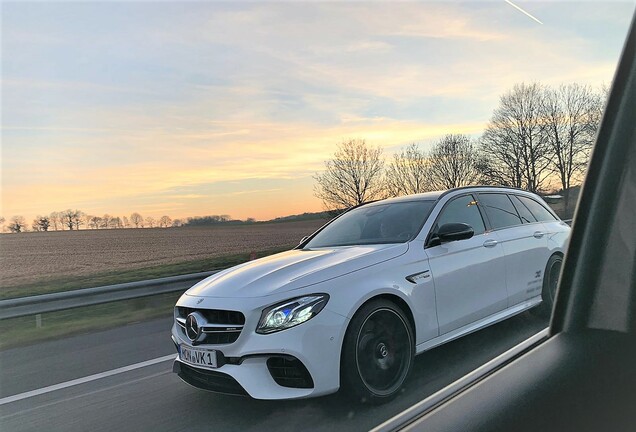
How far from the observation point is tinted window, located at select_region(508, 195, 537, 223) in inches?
175

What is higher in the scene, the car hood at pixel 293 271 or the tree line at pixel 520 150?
the tree line at pixel 520 150

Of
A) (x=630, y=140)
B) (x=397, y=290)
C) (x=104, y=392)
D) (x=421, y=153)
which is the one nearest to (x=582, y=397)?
(x=630, y=140)

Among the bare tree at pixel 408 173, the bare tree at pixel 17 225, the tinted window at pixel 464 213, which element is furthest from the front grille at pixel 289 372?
the bare tree at pixel 17 225

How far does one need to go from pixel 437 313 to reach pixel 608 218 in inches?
77.3

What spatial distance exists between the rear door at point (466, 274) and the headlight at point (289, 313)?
46.3 inches

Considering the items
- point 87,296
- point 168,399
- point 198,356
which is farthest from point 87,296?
point 198,356

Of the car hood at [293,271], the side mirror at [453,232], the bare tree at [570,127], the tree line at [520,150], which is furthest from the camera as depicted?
the side mirror at [453,232]

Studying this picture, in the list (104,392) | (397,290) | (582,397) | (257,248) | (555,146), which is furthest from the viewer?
(257,248)

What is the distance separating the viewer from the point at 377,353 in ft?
11.1

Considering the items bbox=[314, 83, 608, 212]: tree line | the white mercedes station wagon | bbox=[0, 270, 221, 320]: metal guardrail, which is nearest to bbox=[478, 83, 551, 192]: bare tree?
bbox=[314, 83, 608, 212]: tree line

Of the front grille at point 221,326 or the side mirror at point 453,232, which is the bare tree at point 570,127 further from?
the front grille at point 221,326

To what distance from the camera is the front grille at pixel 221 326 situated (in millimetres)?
3207

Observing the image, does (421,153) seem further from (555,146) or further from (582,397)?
(582,397)

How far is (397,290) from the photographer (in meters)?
3.54
